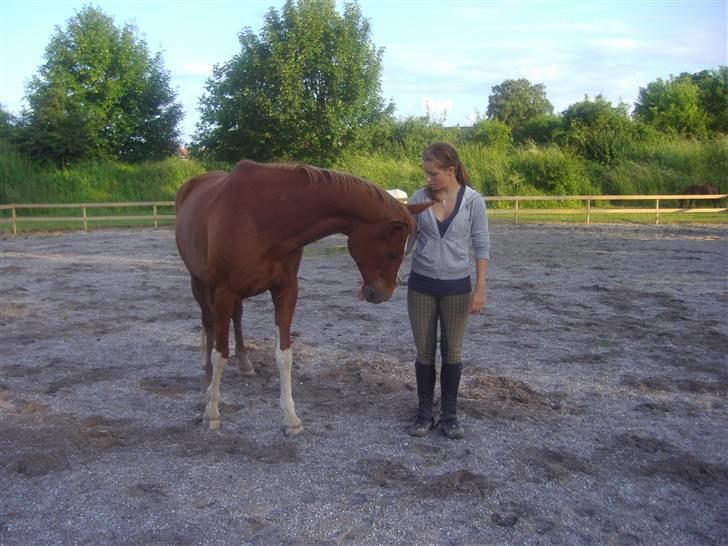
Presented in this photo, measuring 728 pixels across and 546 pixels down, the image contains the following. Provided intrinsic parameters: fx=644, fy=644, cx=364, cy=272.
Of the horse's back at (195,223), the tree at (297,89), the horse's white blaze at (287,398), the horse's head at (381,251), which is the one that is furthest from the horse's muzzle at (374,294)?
the tree at (297,89)

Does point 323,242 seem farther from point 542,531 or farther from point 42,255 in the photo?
point 542,531

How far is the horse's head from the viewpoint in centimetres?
368

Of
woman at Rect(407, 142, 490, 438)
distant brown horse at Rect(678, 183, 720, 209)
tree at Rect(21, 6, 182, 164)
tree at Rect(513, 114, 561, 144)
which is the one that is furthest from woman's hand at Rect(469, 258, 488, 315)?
tree at Rect(513, 114, 561, 144)

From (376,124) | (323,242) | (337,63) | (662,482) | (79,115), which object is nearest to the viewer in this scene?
(662,482)

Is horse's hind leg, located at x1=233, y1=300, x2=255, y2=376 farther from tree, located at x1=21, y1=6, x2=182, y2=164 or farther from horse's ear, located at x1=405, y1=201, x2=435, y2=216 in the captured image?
tree, located at x1=21, y1=6, x2=182, y2=164

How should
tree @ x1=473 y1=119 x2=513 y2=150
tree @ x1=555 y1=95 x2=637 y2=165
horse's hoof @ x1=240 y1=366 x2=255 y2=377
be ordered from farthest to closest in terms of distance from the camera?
1. tree @ x1=473 y1=119 x2=513 y2=150
2. tree @ x1=555 y1=95 x2=637 y2=165
3. horse's hoof @ x1=240 y1=366 x2=255 y2=377

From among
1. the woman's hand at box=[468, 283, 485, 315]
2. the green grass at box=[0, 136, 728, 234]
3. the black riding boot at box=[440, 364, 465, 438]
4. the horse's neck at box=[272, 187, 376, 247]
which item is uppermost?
the green grass at box=[0, 136, 728, 234]

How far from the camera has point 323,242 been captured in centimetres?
1500

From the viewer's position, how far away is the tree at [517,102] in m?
57.2

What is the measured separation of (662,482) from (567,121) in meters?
30.5

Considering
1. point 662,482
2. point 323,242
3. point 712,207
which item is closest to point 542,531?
point 662,482

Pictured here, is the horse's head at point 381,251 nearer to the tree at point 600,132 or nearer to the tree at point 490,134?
the tree at point 600,132

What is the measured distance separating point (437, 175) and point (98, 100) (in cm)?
2756

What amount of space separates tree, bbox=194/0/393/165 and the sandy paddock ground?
14.8 m
